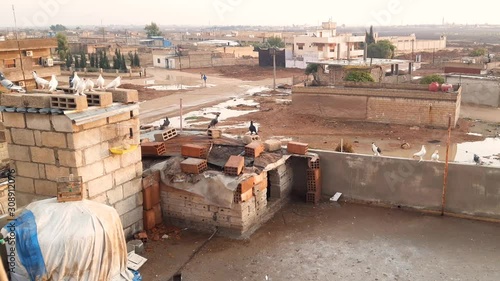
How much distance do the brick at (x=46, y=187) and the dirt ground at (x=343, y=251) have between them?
1.99 metres

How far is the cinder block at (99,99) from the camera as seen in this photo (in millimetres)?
7953

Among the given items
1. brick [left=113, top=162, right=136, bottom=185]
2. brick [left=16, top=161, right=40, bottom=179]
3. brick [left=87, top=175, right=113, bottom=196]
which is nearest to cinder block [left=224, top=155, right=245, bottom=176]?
brick [left=113, top=162, right=136, bottom=185]

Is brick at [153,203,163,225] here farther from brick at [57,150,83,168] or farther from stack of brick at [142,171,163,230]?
brick at [57,150,83,168]

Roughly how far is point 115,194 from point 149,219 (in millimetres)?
1071

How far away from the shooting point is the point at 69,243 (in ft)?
18.2

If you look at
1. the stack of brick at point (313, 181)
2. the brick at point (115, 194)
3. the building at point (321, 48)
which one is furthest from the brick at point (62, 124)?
the building at point (321, 48)

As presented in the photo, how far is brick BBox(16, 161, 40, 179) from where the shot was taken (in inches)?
307

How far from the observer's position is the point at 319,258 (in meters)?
7.97

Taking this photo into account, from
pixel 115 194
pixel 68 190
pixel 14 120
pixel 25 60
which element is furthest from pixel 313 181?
pixel 25 60

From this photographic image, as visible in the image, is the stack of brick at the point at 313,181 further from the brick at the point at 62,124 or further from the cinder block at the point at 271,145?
the brick at the point at 62,124

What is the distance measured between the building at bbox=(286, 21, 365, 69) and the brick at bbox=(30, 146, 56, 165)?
155 ft

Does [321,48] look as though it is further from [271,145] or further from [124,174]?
[124,174]

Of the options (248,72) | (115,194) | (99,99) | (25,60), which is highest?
(25,60)

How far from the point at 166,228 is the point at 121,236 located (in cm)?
314
